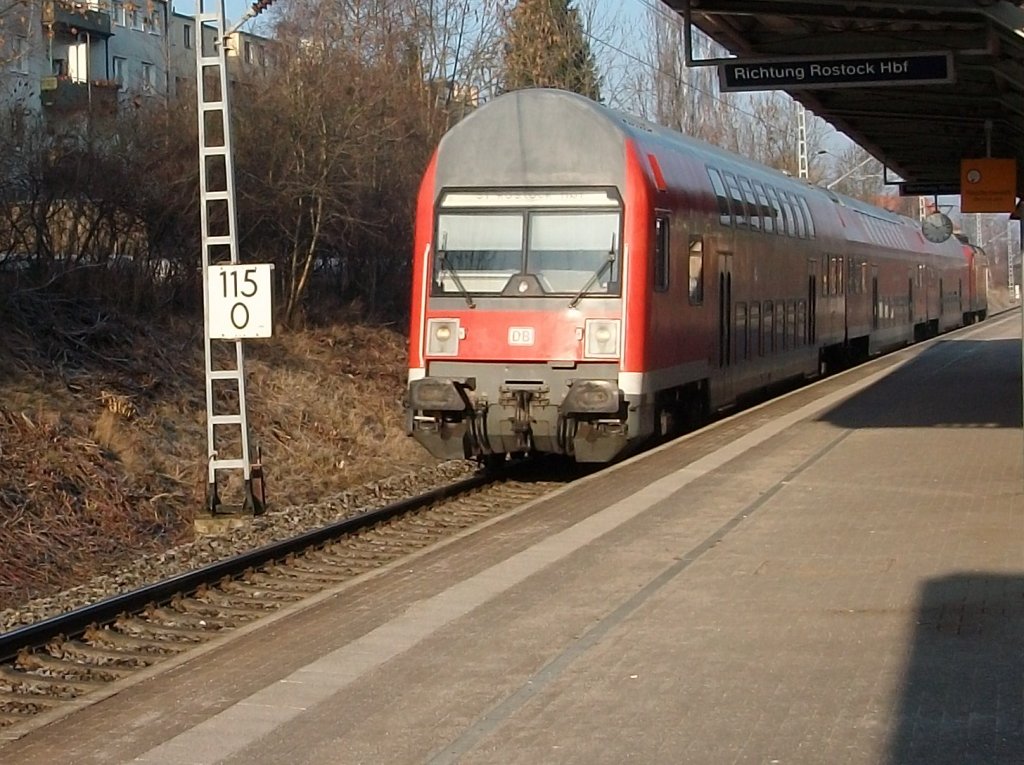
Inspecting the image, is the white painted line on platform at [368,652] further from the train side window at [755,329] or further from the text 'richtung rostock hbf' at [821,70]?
the train side window at [755,329]

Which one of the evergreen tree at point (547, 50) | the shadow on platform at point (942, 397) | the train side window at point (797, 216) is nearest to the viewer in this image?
the shadow on platform at point (942, 397)

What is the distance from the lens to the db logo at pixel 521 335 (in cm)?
1386

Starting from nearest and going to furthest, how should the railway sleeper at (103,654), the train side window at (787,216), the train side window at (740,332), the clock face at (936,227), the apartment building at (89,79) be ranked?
the railway sleeper at (103,654) < the apartment building at (89,79) < the train side window at (740,332) < the train side window at (787,216) < the clock face at (936,227)

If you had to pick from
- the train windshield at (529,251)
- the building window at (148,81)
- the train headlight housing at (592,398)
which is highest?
the building window at (148,81)

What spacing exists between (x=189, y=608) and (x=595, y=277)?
18.7 ft

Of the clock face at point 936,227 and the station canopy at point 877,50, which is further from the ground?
the station canopy at point 877,50

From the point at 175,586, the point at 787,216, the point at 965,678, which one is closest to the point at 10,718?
the point at 175,586

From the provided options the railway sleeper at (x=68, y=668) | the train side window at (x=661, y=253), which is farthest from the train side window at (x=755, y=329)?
the railway sleeper at (x=68, y=668)

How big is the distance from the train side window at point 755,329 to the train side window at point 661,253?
178 inches

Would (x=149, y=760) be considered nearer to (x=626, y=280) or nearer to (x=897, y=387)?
(x=626, y=280)

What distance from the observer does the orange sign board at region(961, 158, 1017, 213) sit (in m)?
21.0

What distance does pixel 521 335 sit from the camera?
45.6 ft

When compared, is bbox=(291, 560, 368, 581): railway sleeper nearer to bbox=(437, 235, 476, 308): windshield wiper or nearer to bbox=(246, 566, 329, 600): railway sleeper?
bbox=(246, 566, 329, 600): railway sleeper

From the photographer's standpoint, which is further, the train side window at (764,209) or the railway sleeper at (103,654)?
the train side window at (764,209)
